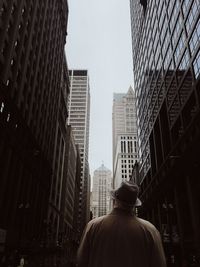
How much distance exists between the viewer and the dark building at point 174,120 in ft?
128

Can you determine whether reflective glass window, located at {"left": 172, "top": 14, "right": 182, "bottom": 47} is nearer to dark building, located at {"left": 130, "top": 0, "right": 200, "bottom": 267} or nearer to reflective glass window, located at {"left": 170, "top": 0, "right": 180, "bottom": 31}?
dark building, located at {"left": 130, "top": 0, "right": 200, "bottom": 267}

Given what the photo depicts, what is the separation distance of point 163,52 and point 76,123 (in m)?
141

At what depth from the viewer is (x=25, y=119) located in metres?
47.1

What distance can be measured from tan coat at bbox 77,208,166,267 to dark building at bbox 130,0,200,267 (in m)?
26.9

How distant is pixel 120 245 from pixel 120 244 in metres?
0.01

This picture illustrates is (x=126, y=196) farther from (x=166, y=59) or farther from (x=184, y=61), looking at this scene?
(x=166, y=59)

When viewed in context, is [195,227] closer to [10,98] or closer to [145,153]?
[10,98]

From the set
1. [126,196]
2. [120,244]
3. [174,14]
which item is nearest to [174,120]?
[174,14]

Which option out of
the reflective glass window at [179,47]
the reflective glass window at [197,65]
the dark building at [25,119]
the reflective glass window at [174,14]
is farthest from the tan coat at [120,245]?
the reflective glass window at [174,14]

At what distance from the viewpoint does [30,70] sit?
4988cm

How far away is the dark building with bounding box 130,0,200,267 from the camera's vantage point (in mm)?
39000

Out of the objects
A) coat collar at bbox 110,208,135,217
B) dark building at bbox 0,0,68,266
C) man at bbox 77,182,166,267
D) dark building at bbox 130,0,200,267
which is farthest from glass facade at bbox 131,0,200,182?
man at bbox 77,182,166,267

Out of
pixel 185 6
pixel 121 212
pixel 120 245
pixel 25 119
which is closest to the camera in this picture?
pixel 120 245

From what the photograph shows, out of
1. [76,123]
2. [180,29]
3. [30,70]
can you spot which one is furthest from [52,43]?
[76,123]
